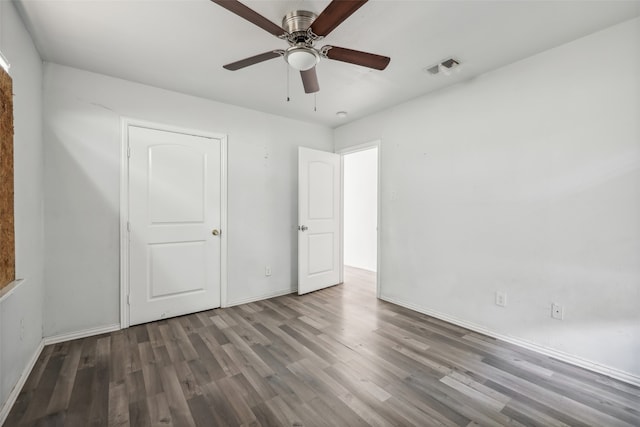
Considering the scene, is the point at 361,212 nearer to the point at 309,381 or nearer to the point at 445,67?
the point at 445,67

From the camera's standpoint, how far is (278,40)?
212cm

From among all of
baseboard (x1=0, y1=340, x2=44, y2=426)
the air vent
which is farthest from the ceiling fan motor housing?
baseboard (x1=0, y1=340, x2=44, y2=426)

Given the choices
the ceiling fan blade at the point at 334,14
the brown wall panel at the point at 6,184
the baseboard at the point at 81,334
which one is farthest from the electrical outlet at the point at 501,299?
the baseboard at the point at 81,334

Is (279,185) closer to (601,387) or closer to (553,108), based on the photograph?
(553,108)

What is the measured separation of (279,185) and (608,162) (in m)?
3.19

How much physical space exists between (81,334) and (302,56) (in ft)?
10.0

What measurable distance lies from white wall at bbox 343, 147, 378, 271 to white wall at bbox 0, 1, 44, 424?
14.5 ft

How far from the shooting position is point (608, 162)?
202 cm

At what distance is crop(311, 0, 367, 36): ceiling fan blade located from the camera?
132 cm

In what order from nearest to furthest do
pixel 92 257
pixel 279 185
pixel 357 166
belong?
pixel 92 257, pixel 279 185, pixel 357 166

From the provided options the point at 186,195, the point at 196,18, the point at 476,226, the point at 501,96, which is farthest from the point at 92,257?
the point at 501,96

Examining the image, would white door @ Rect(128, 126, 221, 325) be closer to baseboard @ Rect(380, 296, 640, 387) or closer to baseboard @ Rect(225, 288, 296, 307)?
baseboard @ Rect(225, 288, 296, 307)

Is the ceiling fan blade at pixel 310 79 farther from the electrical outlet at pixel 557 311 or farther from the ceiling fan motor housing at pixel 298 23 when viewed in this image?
the electrical outlet at pixel 557 311

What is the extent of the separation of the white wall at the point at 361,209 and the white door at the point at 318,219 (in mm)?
1496
